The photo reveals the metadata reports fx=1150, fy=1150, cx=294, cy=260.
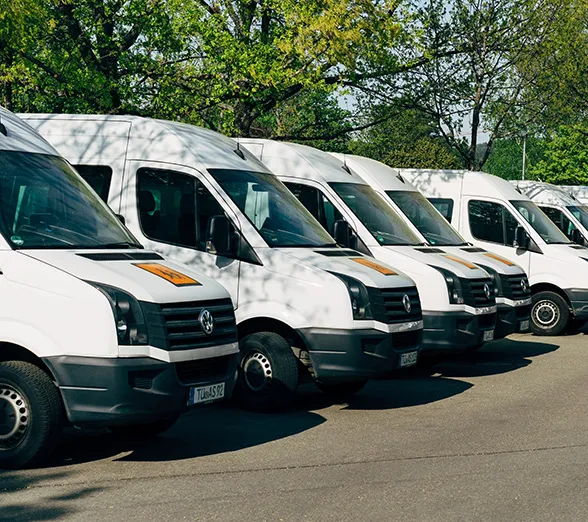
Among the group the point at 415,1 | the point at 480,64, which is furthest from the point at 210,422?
the point at 480,64

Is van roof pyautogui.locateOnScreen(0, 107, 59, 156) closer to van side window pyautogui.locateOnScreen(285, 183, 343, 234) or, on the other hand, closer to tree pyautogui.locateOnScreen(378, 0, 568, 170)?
van side window pyautogui.locateOnScreen(285, 183, 343, 234)

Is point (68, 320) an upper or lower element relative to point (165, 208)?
lower

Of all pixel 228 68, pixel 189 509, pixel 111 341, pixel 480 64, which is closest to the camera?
pixel 189 509

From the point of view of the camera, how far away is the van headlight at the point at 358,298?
34.0 ft

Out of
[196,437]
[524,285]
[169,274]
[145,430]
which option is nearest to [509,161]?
[524,285]

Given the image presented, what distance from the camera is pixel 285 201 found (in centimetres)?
1161

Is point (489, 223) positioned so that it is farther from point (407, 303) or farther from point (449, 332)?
point (407, 303)

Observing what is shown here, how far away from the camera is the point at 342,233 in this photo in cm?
1256

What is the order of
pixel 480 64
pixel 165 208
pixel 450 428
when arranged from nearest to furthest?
pixel 450 428, pixel 165 208, pixel 480 64

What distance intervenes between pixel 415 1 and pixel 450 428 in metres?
15.6

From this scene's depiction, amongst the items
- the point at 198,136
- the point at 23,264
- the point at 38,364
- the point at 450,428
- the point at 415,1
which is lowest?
the point at 450,428

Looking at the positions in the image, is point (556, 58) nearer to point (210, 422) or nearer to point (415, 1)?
point (415, 1)

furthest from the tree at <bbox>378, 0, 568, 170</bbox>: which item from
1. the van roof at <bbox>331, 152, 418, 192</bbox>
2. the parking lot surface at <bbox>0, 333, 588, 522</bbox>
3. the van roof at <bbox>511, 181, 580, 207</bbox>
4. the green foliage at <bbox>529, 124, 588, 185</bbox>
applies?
the green foliage at <bbox>529, 124, 588, 185</bbox>

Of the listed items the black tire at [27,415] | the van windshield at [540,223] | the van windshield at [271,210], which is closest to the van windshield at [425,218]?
the van windshield at [540,223]
